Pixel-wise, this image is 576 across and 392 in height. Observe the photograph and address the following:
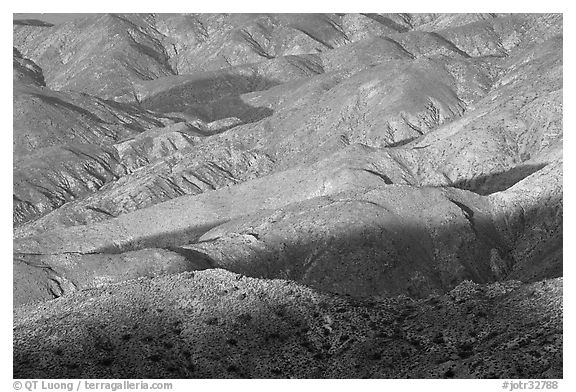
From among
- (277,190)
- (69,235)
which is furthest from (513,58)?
(69,235)

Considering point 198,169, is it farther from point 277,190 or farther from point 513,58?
point 513,58

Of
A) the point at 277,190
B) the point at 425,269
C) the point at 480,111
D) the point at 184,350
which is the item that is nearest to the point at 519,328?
the point at 184,350

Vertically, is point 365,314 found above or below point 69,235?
above

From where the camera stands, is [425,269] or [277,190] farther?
[277,190]

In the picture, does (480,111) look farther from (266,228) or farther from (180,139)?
(180,139)
